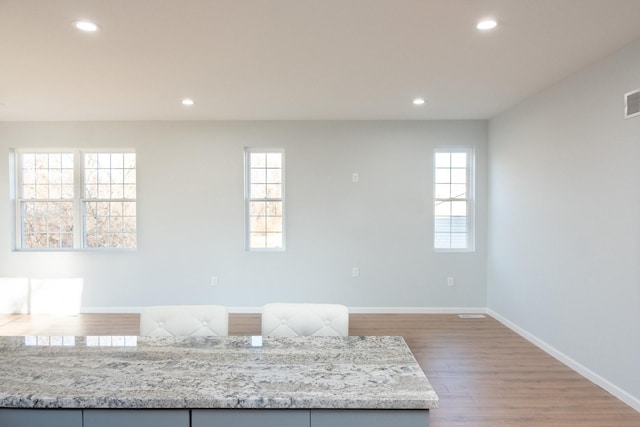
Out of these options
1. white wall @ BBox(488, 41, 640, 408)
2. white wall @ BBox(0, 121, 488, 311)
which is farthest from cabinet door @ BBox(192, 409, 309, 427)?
white wall @ BBox(0, 121, 488, 311)

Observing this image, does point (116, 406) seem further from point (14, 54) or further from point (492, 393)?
point (14, 54)

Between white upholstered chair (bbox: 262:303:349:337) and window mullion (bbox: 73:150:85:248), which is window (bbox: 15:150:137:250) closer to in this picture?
window mullion (bbox: 73:150:85:248)

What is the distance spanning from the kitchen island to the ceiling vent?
8.21 feet

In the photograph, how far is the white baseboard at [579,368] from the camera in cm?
271

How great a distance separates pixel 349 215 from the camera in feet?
16.7

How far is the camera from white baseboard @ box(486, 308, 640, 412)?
8.88 feet

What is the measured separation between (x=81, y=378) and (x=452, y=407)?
239 cm

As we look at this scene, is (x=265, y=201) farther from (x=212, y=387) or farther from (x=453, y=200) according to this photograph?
(x=212, y=387)

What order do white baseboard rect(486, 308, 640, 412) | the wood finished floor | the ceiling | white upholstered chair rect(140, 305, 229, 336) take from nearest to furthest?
white upholstered chair rect(140, 305, 229, 336) → the ceiling → the wood finished floor → white baseboard rect(486, 308, 640, 412)

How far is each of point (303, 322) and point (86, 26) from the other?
230 centimetres

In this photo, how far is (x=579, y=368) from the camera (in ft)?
10.6

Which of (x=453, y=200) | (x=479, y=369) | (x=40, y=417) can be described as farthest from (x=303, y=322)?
(x=453, y=200)

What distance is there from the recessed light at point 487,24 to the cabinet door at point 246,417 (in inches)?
95.2

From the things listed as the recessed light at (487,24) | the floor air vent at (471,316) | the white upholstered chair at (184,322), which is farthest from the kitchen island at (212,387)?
the floor air vent at (471,316)
